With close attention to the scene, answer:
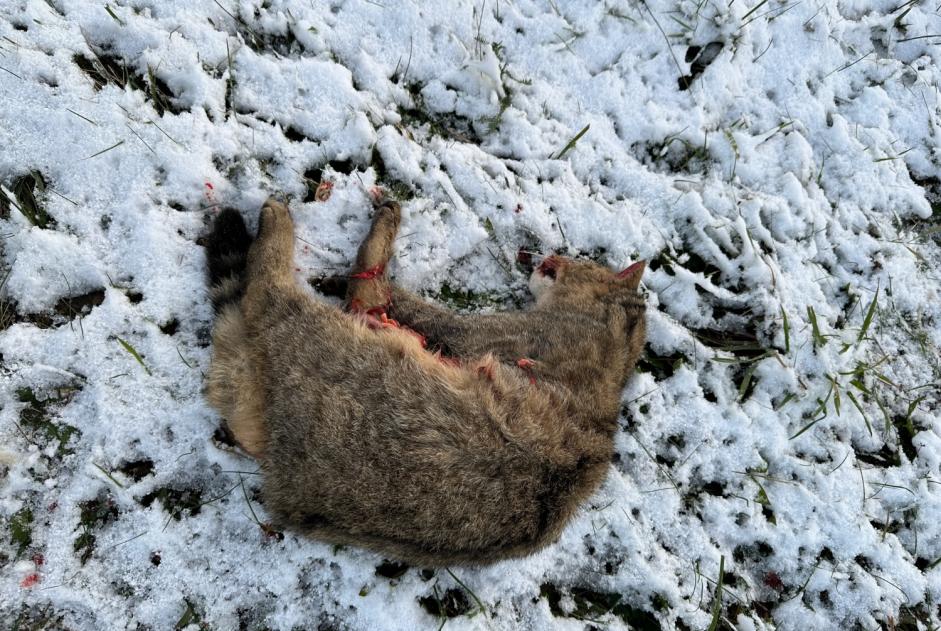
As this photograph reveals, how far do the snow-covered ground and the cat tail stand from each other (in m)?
0.16

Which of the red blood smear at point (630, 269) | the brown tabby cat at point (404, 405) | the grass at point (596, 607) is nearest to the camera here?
the brown tabby cat at point (404, 405)

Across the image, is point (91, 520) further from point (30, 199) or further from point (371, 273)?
point (371, 273)

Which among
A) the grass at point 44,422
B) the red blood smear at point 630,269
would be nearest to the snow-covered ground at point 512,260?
the grass at point 44,422

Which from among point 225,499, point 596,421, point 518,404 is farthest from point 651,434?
point 225,499

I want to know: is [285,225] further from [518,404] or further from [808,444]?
[808,444]

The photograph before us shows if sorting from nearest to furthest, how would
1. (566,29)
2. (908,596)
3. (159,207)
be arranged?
(159,207) < (908,596) < (566,29)

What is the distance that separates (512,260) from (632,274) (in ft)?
2.77

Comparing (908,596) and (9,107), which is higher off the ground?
(9,107)

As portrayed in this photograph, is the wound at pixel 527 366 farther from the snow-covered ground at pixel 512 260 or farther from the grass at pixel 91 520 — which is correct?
the grass at pixel 91 520

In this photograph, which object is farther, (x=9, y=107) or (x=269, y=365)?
(x=9, y=107)

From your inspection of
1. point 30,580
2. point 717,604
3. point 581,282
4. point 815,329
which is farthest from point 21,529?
point 815,329

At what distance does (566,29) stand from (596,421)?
2.94 meters

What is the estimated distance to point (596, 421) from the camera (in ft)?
9.46

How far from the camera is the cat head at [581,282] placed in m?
3.32
